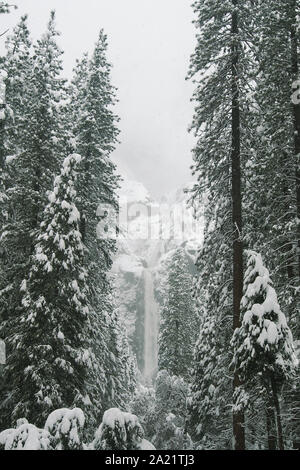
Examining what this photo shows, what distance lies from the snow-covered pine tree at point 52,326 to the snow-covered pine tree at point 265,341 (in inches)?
248

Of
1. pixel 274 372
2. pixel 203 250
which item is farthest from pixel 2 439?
pixel 203 250

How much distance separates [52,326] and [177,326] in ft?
56.5

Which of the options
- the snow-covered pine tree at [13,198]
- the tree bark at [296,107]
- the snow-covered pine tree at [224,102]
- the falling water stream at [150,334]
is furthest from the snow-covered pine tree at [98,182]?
the falling water stream at [150,334]

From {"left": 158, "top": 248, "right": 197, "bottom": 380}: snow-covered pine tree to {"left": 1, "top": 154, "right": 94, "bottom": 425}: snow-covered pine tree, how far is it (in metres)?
15.1

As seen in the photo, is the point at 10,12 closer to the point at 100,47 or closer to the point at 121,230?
the point at 100,47

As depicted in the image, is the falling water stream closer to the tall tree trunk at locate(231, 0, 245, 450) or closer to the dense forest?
the dense forest

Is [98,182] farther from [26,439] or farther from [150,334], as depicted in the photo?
[150,334]

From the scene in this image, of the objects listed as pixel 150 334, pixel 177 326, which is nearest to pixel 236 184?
pixel 177 326

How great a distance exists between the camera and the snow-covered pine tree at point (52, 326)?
11984 mm

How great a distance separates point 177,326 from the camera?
28.8 meters

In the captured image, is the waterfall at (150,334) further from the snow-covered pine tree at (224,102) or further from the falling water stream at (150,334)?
the snow-covered pine tree at (224,102)

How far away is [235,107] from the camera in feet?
42.1

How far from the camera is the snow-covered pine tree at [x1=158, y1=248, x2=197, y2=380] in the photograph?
91.7 feet

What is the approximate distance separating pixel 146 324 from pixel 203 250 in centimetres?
16311
